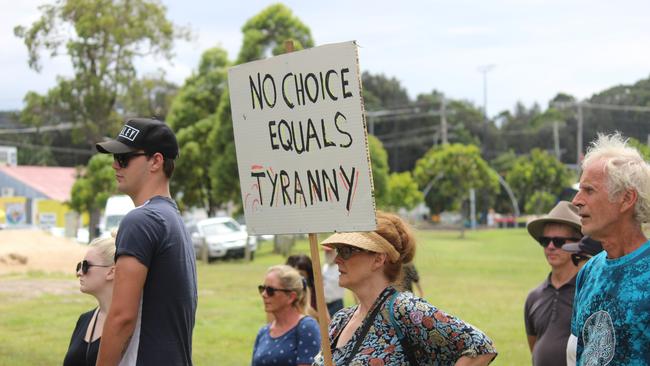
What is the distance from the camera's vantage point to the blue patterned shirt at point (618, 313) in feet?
12.2

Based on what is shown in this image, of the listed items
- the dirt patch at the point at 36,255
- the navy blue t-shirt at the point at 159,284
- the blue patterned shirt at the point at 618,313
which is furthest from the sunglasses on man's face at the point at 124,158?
the dirt patch at the point at 36,255

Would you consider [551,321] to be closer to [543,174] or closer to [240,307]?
[240,307]

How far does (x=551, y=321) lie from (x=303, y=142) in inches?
114

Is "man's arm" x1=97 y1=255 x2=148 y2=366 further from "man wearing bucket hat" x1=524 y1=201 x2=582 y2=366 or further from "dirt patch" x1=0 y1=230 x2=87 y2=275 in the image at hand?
"dirt patch" x1=0 y1=230 x2=87 y2=275

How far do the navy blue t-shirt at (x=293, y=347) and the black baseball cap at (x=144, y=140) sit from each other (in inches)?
88.1

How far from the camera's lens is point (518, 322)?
18.1 m

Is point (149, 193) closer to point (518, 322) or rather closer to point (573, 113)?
point (518, 322)

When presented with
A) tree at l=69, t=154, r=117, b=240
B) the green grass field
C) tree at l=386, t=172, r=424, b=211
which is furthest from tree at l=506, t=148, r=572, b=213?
tree at l=69, t=154, r=117, b=240

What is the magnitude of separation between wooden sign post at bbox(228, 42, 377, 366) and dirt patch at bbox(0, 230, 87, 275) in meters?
26.6

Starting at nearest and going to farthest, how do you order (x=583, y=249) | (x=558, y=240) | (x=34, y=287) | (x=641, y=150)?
(x=583, y=249), (x=558, y=240), (x=641, y=150), (x=34, y=287)

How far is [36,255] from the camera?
105ft

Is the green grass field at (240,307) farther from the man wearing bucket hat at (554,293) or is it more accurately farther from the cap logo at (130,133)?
the cap logo at (130,133)

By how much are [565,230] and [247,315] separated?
12844 millimetres

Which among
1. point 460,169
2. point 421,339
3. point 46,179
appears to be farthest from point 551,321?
point 46,179
